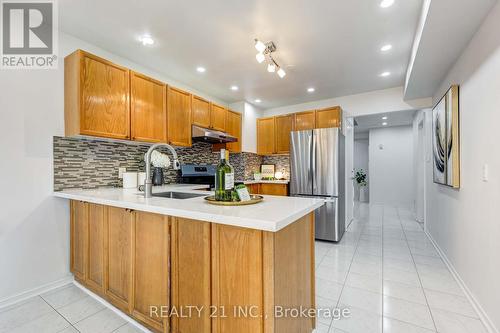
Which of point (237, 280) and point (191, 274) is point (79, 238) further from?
point (237, 280)

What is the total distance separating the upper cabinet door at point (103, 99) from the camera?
2090 millimetres

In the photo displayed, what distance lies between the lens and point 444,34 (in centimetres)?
192

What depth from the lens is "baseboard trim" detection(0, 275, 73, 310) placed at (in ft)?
6.08

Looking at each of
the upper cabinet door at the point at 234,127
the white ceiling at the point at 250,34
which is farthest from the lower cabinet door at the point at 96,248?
the upper cabinet door at the point at 234,127

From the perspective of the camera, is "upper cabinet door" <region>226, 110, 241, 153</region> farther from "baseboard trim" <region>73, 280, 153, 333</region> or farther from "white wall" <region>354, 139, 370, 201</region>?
"white wall" <region>354, 139, 370, 201</region>

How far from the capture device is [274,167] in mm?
5074

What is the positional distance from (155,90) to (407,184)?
6.99 m

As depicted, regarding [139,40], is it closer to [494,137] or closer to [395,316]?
[494,137]

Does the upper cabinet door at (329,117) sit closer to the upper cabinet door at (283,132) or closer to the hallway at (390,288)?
the upper cabinet door at (283,132)

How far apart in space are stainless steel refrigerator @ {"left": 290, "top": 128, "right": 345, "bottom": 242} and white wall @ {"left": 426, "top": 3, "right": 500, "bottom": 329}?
1.33 metres

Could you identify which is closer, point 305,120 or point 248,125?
point 305,120

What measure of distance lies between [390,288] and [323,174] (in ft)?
5.70

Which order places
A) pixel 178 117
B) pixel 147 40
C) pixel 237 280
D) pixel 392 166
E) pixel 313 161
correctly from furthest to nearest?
pixel 392 166, pixel 313 161, pixel 178 117, pixel 147 40, pixel 237 280

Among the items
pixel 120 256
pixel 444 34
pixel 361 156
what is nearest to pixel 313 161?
pixel 444 34
